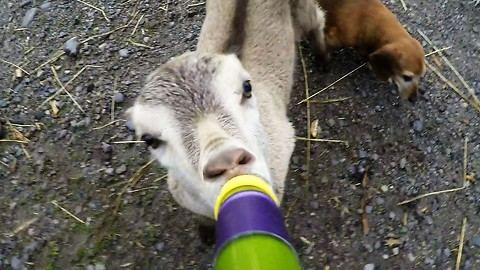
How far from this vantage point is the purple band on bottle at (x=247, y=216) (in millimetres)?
1744

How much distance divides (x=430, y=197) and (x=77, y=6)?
3.33 metres

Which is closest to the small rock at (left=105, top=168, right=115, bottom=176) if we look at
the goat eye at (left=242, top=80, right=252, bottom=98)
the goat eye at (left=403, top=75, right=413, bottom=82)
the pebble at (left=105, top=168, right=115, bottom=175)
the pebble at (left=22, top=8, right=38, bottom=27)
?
the pebble at (left=105, top=168, right=115, bottom=175)

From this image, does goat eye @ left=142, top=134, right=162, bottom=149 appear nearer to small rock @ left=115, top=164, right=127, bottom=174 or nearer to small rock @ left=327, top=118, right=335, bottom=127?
small rock @ left=115, top=164, right=127, bottom=174

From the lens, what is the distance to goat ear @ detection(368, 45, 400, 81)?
14.2ft

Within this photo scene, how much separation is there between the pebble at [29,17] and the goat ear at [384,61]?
2.88 m

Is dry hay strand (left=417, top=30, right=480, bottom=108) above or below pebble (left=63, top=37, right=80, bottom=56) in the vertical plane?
below

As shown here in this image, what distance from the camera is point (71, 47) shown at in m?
4.85

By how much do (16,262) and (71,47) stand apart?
5.96 feet

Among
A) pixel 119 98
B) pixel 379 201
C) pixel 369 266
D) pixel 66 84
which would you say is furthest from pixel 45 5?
pixel 369 266

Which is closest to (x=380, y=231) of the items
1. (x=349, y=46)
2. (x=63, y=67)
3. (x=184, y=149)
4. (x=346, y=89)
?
(x=346, y=89)

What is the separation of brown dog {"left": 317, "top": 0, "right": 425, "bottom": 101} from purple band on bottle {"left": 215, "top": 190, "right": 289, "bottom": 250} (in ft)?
8.95

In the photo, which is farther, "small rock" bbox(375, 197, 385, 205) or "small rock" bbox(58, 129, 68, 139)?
"small rock" bbox(58, 129, 68, 139)

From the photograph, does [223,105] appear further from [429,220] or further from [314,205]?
[429,220]

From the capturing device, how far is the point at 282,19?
12.5 ft
